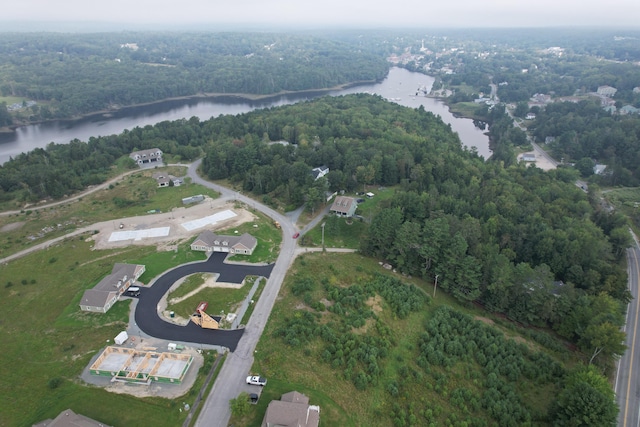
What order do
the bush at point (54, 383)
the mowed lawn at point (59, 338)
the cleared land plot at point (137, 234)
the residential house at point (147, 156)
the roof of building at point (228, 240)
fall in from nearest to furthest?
1. the mowed lawn at point (59, 338)
2. the bush at point (54, 383)
3. the roof of building at point (228, 240)
4. the cleared land plot at point (137, 234)
5. the residential house at point (147, 156)

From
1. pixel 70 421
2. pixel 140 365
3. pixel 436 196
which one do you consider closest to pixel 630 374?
pixel 436 196

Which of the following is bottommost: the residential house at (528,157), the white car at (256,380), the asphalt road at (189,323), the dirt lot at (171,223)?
the residential house at (528,157)

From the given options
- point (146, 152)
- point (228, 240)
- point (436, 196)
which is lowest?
point (228, 240)

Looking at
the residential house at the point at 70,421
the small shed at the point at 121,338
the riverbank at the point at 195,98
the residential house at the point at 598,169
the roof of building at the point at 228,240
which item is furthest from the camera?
the riverbank at the point at 195,98

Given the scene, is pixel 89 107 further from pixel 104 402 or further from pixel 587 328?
pixel 587 328

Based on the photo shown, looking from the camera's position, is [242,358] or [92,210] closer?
[242,358]

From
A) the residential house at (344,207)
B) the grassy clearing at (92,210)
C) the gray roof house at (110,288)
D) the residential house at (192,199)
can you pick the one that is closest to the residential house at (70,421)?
the gray roof house at (110,288)

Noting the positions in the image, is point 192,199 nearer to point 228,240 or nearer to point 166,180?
point 166,180

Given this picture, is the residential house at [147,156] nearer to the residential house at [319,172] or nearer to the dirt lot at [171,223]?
the dirt lot at [171,223]
